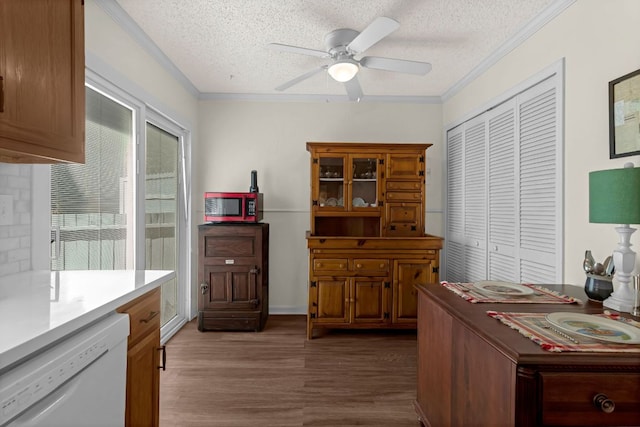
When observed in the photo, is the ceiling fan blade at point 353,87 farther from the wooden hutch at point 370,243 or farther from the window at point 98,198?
the window at point 98,198

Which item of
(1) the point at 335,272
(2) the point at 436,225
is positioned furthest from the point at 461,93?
(1) the point at 335,272

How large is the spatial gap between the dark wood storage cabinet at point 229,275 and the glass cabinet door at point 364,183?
1.01 meters

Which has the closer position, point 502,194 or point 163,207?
point 502,194

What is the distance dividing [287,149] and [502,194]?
224 centimetres

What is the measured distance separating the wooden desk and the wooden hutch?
1698 mm

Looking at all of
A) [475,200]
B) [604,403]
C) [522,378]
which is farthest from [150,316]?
[475,200]

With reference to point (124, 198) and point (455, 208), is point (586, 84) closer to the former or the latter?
point (455, 208)

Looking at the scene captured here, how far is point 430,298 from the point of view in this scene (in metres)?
1.67

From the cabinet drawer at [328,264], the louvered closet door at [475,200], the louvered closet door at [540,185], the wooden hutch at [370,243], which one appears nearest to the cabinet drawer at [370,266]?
the wooden hutch at [370,243]

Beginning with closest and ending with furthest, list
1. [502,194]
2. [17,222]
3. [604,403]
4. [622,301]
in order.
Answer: [604,403] < [622,301] < [17,222] < [502,194]

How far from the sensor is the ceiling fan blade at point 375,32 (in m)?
1.83

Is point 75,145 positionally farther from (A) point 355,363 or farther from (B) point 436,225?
(B) point 436,225

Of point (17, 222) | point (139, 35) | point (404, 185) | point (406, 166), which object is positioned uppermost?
point (139, 35)

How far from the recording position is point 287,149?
382 centimetres
